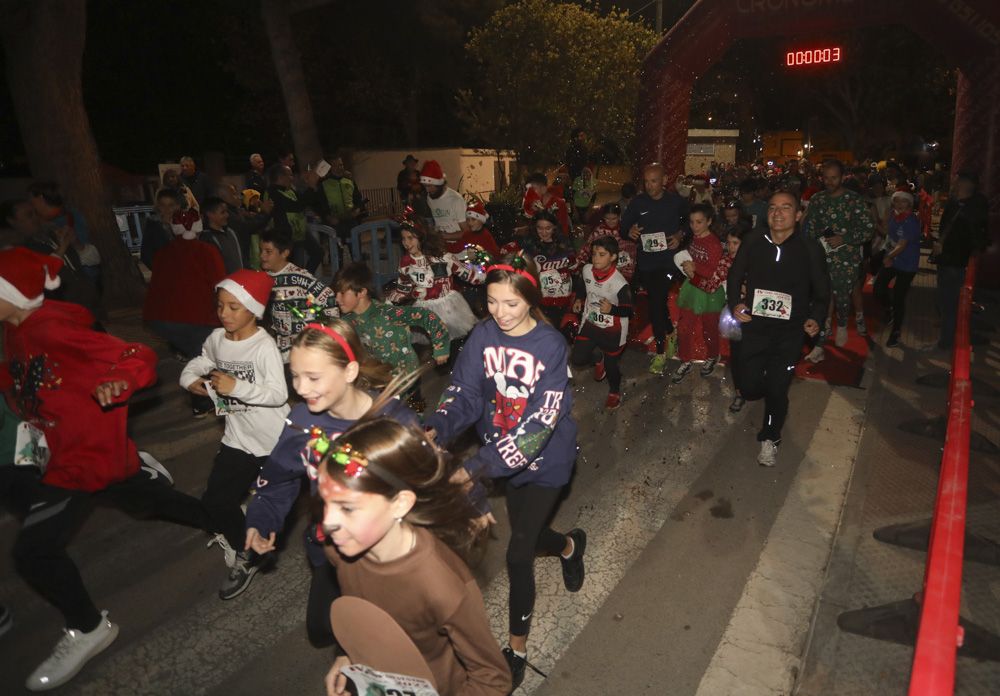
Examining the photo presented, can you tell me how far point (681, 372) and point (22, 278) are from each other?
6133 millimetres

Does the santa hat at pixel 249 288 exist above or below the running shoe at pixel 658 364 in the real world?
above

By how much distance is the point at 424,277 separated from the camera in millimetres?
7328

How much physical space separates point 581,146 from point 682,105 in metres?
2.39

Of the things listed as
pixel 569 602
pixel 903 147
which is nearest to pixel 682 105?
pixel 569 602

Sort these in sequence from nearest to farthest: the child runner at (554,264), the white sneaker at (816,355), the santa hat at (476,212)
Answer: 1. the child runner at (554,264)
2. the white sneaker at (816,355)
3. the santa hat at (476,212)

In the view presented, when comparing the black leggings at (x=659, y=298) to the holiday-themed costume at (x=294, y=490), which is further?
the black leggings at (x=659, y=298)

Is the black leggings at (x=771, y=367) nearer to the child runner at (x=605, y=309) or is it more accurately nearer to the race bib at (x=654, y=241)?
the child runner at (x=605, y=309)

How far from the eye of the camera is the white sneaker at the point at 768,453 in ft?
19.1

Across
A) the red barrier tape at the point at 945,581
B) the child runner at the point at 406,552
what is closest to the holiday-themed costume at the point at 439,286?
the red barrier tape at the point at 945,581

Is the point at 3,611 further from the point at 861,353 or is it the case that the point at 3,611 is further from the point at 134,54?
the point at 134,54

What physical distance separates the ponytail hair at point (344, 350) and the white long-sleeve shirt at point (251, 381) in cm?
74

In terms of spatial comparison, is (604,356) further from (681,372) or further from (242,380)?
(242,380)

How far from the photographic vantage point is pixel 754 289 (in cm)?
571

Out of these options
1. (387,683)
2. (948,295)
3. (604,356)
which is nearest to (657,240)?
(604,356)
